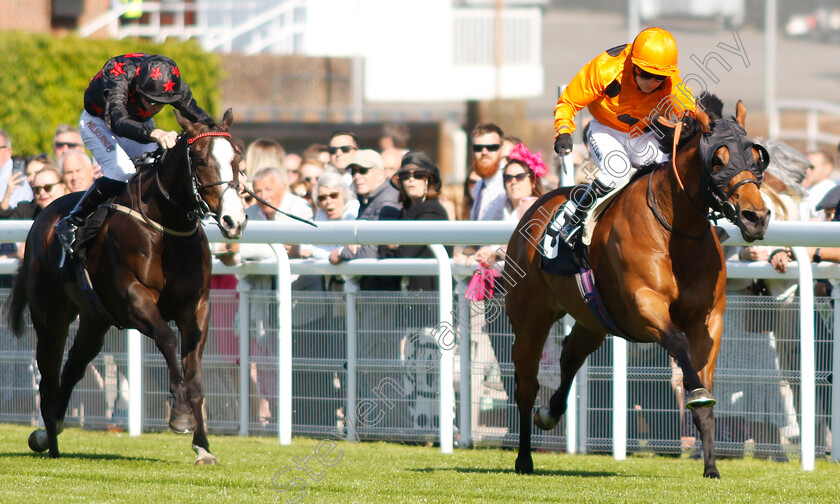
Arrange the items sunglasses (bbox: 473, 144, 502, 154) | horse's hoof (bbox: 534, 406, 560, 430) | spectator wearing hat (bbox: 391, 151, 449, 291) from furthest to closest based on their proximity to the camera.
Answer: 1. sunglasses (bbox: 473, 144, 502, 154)
2. spectator wearing hat (bbox: 391, 151, 449, 291)
3. horse's hoof (bbox: 534, 406, 560, 430)

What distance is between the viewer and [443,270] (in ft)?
23.8

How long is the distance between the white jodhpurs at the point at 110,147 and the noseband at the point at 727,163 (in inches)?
120

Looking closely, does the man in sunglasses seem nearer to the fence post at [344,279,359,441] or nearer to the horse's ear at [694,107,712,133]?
the fence post at [344,279,359,441]

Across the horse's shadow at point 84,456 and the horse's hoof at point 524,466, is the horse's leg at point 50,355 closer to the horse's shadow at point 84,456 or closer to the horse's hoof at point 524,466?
the horse's shadow at point 84,456

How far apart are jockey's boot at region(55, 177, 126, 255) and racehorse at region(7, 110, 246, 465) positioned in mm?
113

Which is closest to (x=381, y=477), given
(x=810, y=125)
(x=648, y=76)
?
(x=648, y=76)

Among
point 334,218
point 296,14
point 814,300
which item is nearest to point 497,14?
point 296,14

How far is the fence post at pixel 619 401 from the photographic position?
7.04 meters

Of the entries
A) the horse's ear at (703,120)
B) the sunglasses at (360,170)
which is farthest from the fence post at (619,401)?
the sunglasses at (360,170)

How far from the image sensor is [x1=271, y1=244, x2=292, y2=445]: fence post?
25.1 feet

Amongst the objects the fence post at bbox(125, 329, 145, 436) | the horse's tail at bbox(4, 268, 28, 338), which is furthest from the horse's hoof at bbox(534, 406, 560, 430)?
the horse's tail at bbox(4, 268, 28, 338)

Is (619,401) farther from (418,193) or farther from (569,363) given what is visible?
(418,193)

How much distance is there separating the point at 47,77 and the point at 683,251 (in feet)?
48.3

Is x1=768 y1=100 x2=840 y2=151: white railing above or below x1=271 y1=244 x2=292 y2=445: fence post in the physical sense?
above
